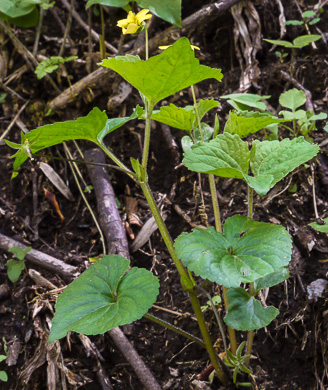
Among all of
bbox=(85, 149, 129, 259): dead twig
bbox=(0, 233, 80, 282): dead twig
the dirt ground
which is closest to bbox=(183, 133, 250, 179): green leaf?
the dirt ground

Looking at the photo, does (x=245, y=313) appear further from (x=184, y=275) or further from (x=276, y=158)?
(x=276, y=158)

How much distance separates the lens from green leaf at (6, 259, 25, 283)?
1.92m

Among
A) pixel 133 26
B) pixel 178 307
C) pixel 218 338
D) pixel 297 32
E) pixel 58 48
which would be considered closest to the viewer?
pixel 133 26

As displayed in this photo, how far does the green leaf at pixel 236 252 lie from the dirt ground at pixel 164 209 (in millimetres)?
556

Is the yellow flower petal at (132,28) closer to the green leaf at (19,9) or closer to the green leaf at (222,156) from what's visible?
the green leaf at (222,156)

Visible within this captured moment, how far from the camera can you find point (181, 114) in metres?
1.45

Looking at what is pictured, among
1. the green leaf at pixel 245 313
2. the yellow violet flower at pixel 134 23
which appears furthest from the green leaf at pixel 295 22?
the green leaf at pixel 245 313

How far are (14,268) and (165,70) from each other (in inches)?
50.9

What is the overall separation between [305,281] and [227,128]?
2.45 ft

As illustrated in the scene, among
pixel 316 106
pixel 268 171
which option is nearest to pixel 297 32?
pixel 316 106

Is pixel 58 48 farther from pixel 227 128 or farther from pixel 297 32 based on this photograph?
pixel 227 128

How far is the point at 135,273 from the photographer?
1.33m

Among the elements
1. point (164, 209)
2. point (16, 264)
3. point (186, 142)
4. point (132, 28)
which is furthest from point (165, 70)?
point (16, 264)

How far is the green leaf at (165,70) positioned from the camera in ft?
3.55
